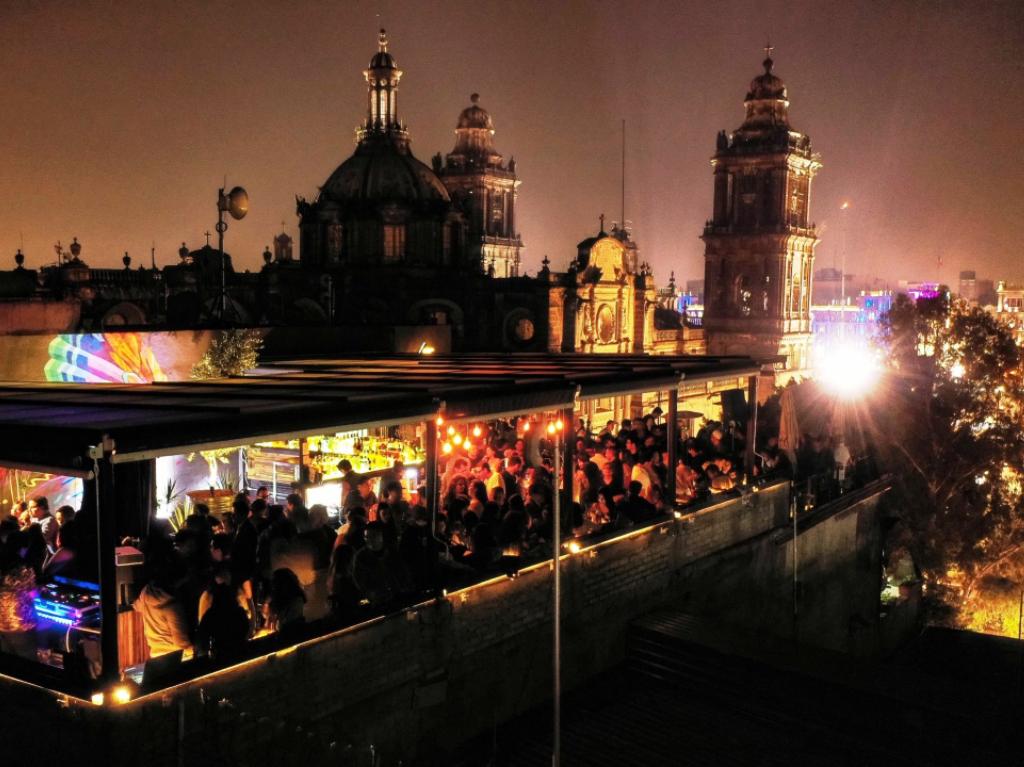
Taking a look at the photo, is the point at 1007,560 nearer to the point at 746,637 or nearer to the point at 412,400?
the point at 746,637

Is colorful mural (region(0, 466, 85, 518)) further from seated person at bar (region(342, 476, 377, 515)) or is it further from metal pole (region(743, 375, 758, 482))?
metal pole (region(743, 375, 758, 482))

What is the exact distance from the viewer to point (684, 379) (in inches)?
595

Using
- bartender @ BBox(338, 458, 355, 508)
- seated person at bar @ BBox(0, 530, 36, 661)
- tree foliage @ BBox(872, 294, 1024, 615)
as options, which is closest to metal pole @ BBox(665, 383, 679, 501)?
bartender @ BBox(338, 458, 355, 508)

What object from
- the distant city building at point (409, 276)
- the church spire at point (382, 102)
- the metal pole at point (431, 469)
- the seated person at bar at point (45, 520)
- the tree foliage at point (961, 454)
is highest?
the church spire at point (382, 102)

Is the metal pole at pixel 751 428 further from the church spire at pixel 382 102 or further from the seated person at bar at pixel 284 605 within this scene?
the church spire at pixel 382 102

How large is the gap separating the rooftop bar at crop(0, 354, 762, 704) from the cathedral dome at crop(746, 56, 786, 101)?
172 ft

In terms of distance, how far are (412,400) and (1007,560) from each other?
28101 millimetres

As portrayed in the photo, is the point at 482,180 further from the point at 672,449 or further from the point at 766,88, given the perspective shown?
the point at 672,449

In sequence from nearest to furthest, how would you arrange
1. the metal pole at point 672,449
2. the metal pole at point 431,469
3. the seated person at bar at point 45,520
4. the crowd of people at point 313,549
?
the crowd of people at point 313,549 → the seated person at bar at point 45,520 → the metal pole at point 431,469 → the metal pole at point 672,449

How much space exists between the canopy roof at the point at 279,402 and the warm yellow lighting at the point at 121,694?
1.61 meters

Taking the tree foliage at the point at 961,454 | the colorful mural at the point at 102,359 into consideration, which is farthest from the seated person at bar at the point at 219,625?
the tree foliage at the point at 961,454

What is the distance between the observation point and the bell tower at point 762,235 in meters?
65.1

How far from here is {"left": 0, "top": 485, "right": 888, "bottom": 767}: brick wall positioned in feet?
24.6

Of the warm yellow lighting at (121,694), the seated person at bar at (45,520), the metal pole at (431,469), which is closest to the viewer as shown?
the warm yellow lighting at (121,694)
